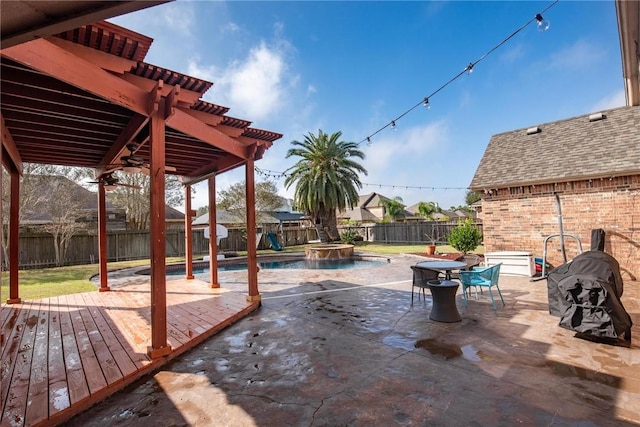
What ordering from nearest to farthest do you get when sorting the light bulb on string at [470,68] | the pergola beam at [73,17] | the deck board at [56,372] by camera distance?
the pergola beam at [73,17] < the deck board at [56,372] < the light bulb on string at [470,68]

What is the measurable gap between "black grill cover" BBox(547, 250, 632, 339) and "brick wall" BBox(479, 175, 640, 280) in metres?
4.55

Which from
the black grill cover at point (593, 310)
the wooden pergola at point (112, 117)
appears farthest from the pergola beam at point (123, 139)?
the black grill cover at point (593, 310)

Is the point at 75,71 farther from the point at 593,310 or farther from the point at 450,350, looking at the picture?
the point at 593,310

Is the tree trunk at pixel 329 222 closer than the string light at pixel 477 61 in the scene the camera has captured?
No

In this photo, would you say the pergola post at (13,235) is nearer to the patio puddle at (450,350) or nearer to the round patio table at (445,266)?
the patio puddle at (450,350)

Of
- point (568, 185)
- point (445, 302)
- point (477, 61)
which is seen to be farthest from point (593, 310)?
point (568, 185)

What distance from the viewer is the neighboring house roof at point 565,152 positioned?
25.3ft

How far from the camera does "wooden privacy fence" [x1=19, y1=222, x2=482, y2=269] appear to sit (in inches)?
497

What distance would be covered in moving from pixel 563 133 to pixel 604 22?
16.3 ft

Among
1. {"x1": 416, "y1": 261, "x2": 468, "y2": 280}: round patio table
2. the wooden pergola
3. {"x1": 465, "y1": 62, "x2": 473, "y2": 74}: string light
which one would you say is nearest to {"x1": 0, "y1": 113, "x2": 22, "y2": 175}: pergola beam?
the wooden pergola

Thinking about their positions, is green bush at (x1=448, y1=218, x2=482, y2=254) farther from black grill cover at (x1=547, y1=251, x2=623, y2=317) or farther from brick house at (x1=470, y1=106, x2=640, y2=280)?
black grill cover at (x1=547, y1=251, x2=623, y2=317)

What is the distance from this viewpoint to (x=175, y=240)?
1611 cm

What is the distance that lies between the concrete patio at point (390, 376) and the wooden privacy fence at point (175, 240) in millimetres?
12110

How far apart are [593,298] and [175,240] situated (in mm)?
16082
